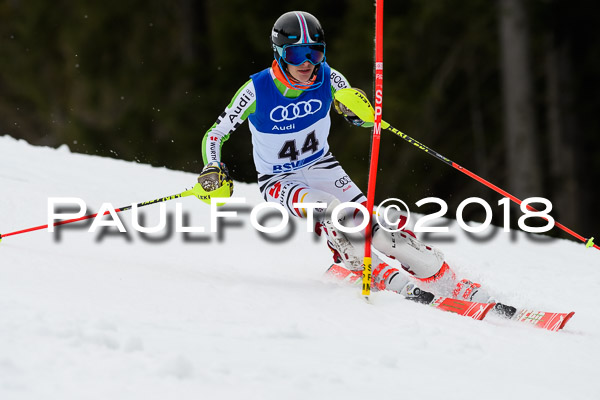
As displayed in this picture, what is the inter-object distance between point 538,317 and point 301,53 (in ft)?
6.50

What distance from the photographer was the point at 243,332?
3301mm

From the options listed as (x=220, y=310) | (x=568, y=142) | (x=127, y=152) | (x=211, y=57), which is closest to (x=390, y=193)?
(x=568, y=142)

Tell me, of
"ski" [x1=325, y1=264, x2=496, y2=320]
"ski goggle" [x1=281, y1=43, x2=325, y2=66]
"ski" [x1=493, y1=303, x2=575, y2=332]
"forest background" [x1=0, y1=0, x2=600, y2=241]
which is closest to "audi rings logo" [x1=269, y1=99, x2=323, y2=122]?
"ski goggle" [x1=281, y1=43, x2=325, y2=66]

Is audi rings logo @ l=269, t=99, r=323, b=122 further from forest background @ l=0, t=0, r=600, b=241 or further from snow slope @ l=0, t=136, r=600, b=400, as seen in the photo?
forest background @ l=0, t=0, r=600, b=241

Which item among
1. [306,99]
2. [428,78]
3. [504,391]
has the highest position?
[428,78]

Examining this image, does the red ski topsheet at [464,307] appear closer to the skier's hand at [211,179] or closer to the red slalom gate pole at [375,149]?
the red slalom gate pole at [375,149]

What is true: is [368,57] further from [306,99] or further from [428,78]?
[306,99]

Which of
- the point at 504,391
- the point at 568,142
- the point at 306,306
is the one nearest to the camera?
the point at 504,391

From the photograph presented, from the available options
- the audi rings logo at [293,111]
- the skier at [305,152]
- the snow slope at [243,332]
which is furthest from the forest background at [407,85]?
the audi rings logo at [293,111]

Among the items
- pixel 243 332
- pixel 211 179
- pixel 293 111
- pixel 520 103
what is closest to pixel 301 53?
pixel 293 111

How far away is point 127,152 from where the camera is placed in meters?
19.0

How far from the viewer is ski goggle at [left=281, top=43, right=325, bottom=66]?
4414 mm

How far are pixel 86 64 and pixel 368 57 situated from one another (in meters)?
8.76

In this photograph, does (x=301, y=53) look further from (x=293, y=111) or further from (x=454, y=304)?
(x=454, y=304)
